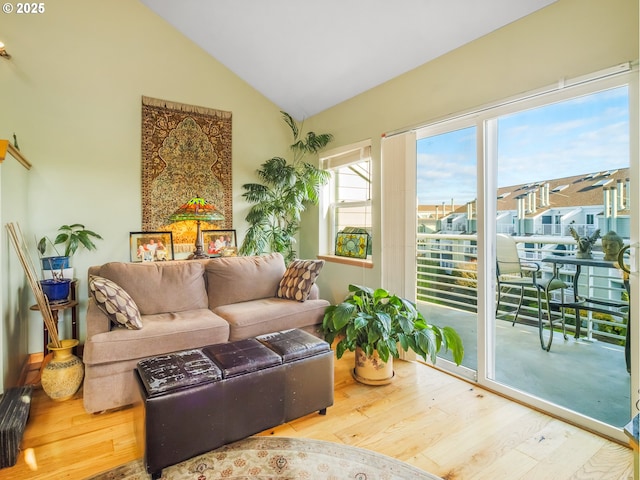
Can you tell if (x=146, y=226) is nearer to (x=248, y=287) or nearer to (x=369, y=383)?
(x=248, y=287)

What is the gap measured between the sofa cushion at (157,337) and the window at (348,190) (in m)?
1.84

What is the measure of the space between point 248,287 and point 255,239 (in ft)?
2.89

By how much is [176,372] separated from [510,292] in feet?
7.37

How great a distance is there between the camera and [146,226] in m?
3.49

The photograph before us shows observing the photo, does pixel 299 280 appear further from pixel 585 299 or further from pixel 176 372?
pixel 585 299

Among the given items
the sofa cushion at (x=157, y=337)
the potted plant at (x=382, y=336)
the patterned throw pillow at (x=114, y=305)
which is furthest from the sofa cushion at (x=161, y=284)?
the potted plant at (x=382, y=336)

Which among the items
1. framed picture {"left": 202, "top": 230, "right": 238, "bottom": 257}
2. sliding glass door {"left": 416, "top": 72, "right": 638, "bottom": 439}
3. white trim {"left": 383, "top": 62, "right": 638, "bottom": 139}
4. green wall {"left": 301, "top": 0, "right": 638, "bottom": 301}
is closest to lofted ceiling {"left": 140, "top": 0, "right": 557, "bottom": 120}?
green wall {"left": 301, "top": 0, "right": 638, "bottom": 301}

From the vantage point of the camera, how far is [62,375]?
2275 millimetres

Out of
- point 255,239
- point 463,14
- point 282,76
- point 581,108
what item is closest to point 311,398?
point 255,239

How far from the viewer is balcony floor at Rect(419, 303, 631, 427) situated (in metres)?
2.03

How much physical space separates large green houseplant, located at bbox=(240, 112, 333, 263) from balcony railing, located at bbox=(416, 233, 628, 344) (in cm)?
136

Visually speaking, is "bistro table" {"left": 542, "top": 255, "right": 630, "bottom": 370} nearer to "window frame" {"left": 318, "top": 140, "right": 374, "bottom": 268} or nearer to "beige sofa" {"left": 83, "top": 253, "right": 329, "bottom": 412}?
"window frame" {"left": 318, "top": 140, "right": 374, "bottom": 268}

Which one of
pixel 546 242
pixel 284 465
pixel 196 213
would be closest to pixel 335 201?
pixel 196 213

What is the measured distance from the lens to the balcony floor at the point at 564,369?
2.03m
